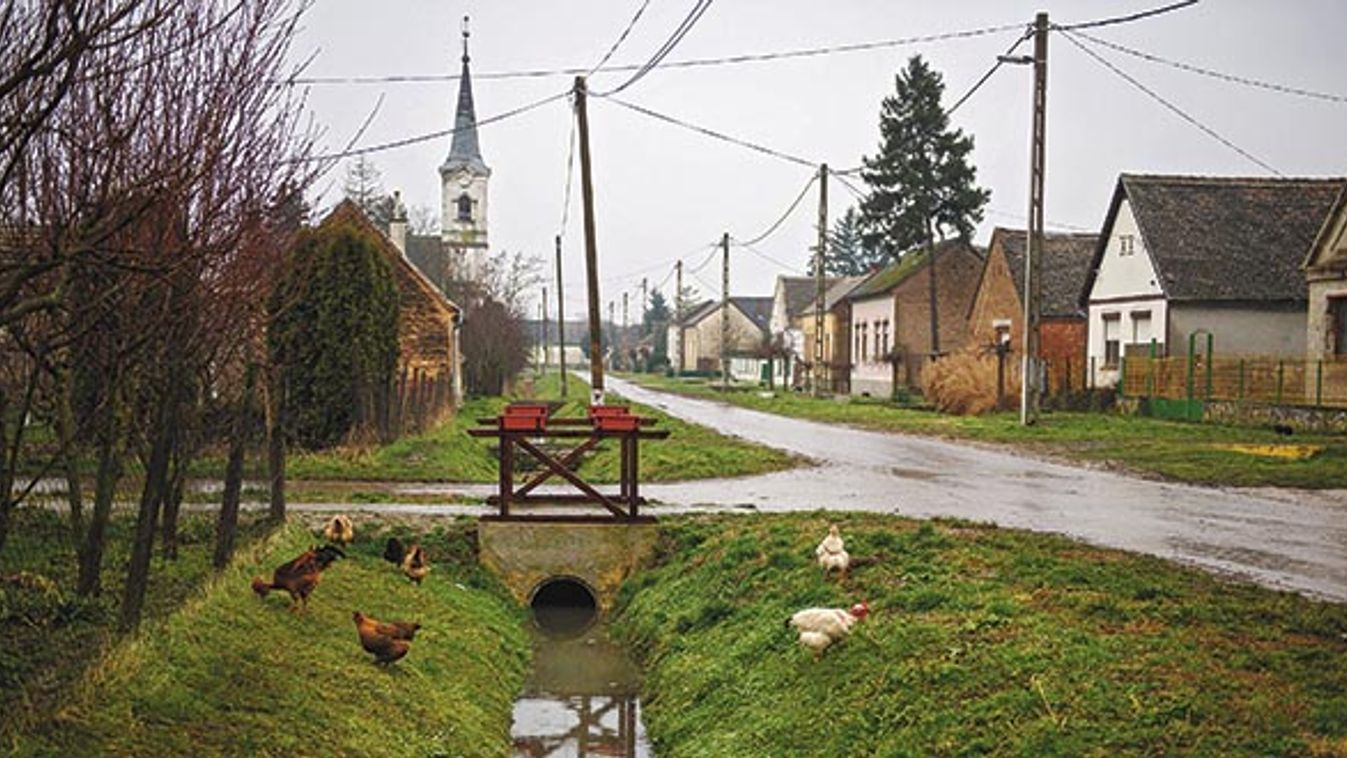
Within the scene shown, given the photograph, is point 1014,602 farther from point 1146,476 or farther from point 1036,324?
point 1036,324

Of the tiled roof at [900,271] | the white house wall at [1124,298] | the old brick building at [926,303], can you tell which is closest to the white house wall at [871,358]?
the old brick building at [926,303]

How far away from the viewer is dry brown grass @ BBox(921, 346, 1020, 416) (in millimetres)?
37062

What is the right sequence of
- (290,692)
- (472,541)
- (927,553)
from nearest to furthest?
(290,692) < (927,553) < (472,541)

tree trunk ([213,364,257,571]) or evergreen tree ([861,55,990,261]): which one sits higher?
evergreen tree ([861,55,990,261])

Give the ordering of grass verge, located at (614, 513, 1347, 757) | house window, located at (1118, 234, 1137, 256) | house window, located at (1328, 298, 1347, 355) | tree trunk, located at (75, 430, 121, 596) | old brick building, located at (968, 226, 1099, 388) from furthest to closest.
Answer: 1. old brick building, located at (968, 226, 1099, 388)
2. house window, located at (1118, 234, 1137, 256)
3. house window, located at (1328, 298, 1347, 355)
4. tree trunk, located at (75, 430, 121, 596)
5. grass verge, located at (614, 513, 1347, 757)

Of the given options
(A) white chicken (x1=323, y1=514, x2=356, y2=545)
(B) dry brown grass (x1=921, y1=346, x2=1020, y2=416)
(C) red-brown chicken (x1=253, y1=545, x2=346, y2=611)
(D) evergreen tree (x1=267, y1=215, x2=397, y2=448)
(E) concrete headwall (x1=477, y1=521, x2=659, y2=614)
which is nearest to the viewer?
(C) red-brown chicken (x1=253, y1=545, x2=346, y2=611)

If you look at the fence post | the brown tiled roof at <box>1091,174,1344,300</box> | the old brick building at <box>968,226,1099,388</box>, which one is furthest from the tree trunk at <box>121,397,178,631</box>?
the old brick building at <box>968,226,1099,388</box>

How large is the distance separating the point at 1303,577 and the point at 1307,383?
Result: 807 inches

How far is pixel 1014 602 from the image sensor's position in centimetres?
999

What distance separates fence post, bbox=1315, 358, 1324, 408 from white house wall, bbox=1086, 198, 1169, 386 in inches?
258

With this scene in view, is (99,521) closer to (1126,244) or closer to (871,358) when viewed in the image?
(1126,244)

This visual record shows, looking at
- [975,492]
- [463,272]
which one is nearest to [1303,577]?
[975,492]

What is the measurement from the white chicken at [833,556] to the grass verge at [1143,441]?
989cm

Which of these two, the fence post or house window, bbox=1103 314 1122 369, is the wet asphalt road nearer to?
the fence post
